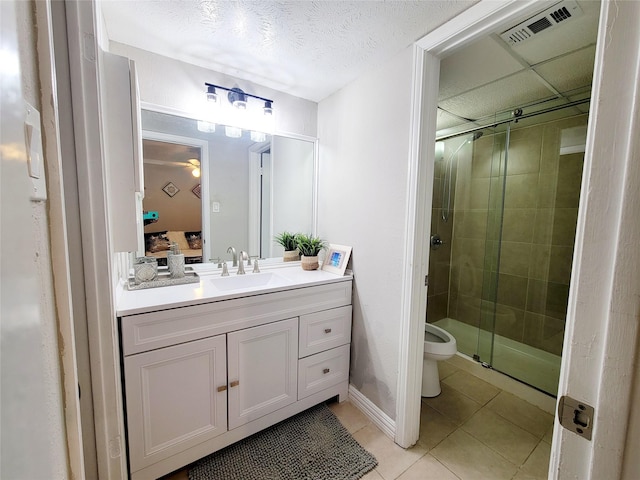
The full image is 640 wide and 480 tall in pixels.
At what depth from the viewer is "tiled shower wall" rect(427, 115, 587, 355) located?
218cm

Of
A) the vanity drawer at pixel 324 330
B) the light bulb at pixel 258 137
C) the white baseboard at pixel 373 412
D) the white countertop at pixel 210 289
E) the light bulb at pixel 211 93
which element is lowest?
the white baseboard at pixel 373 412

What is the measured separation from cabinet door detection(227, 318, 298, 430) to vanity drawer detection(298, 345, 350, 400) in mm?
57

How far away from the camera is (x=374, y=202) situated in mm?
1673

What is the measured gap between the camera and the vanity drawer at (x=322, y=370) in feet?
5.42

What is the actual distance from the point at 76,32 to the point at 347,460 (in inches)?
78.2

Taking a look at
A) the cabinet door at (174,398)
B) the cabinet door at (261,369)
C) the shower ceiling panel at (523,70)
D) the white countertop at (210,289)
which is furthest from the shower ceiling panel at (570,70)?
the cabinet door at (174,398)

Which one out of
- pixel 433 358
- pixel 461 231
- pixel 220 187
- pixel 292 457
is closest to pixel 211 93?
pixel 220 187

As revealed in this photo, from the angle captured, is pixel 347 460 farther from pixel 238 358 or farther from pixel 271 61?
pixel 271 61

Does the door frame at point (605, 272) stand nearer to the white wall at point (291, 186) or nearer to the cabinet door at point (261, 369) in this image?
the cabinet door at point (261, 369)

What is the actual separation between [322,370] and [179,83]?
6.50 feet

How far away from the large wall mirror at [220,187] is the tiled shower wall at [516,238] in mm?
1519

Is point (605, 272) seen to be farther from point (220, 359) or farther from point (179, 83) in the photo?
point (179, 83)

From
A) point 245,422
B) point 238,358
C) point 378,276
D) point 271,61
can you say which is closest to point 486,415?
point 378,276

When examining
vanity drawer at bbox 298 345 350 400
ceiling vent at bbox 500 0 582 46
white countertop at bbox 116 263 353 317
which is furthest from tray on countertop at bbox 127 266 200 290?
ceiling vent at bbox 500 0 582 46
